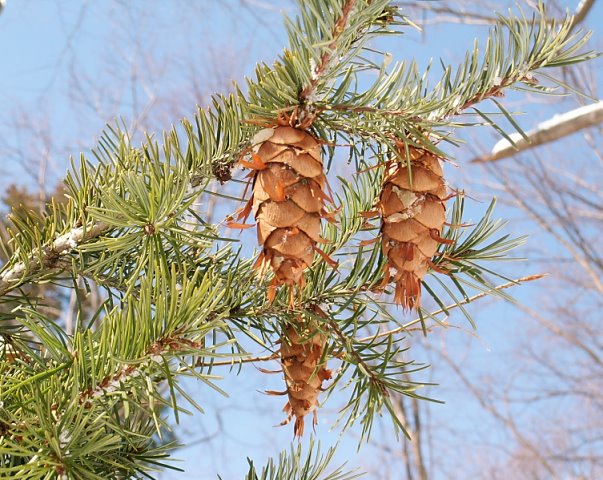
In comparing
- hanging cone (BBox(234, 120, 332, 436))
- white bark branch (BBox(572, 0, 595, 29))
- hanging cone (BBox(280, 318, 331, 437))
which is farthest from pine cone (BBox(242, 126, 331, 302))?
white bark branch (BBox(572, 0, 595, 29))

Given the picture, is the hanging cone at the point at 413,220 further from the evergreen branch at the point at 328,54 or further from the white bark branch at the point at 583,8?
the white bark branch at the point at 583,8

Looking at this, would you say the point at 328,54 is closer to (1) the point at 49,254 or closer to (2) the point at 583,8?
(1) the point at 49,254

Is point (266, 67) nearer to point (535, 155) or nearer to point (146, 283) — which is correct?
point (146, 283)

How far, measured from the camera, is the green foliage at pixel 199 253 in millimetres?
409

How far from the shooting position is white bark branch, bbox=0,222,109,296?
1.78ft

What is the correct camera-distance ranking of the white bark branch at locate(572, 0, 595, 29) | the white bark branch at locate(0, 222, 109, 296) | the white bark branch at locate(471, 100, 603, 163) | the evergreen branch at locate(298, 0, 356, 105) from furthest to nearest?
the white bark branch at locate(572, 0, 595, 29)
the white bark branch at locate(471, 100, 603, 163)
the white bark branch at locate(0, 222, 109, 296)
the evergreen branch at locate(298, 0, 356, 105)

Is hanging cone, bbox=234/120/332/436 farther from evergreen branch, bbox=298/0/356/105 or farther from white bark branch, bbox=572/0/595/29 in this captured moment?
white bark branch, bbox=572/0/595/29

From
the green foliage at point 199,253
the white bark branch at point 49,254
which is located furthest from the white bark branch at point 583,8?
the white bark branch at point 49,254

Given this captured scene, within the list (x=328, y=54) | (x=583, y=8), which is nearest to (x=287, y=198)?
(x=328, y=54)

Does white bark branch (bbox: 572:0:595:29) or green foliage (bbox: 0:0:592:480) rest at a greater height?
white bark branch (bbox: 572:0:595:29)

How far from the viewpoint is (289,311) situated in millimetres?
565

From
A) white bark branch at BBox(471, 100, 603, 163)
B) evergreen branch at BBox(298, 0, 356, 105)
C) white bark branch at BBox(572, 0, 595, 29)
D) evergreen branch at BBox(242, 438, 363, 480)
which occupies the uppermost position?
white bark branch at BBox(572, 0, 595, 29)

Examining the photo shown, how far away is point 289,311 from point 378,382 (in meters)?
0.11

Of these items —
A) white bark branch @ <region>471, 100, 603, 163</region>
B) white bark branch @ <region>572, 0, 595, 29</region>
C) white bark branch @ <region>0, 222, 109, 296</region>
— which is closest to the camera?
white bark branch @ <region>0, 222, 109, 296</region>
